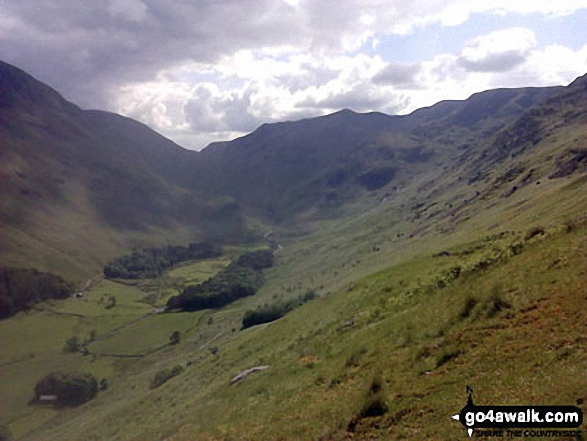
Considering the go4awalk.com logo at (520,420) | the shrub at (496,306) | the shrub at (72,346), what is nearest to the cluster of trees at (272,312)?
the shrub at (496,306)

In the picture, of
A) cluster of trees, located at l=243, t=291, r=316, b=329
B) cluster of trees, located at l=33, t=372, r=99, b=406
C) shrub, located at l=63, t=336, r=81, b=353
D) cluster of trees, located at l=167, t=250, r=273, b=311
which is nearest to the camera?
cluster of trees, located at l=243, t=291, r=316, b=329

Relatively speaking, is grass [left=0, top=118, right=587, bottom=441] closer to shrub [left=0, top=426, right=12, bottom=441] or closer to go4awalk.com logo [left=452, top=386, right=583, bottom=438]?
go4awalk.com logo [left=452, top=386, right=583, bottom=438]

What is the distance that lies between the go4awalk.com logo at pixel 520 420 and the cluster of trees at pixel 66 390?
367 feet

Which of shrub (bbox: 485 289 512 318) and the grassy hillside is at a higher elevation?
shrub (bbox: 485 289 512 318)

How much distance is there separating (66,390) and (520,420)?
388ft

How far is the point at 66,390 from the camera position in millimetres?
107500

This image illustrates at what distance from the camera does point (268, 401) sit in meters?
27.0

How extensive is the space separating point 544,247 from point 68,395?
11385 cm

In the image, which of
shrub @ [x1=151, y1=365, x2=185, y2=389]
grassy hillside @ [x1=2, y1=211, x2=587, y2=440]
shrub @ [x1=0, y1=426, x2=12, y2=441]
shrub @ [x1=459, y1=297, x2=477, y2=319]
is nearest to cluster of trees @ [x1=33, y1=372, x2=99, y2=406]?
shrub @ [x1=0, y1=426, x2=12, y2=441]

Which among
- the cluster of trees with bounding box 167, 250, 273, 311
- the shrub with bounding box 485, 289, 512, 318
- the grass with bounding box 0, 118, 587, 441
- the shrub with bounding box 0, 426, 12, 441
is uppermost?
the shrub with bounding box 485, 289, 512, 318

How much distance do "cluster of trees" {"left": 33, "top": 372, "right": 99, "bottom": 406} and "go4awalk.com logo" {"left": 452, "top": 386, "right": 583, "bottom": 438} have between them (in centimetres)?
11175

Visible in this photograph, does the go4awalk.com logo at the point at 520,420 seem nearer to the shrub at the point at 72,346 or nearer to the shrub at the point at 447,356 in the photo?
the shrub at the point at 447,356

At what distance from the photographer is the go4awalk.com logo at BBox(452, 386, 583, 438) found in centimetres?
1247

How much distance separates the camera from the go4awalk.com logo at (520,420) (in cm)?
1247
